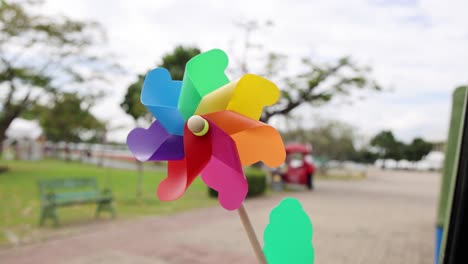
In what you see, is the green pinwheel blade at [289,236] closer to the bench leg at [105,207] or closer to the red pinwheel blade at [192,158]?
the red pinwheel blade at [192,158]

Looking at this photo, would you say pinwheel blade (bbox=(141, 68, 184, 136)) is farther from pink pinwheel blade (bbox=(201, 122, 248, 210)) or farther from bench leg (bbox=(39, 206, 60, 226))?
bench leg (bbox=(39, 206, 60, 226))

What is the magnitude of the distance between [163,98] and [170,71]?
27.3 ft

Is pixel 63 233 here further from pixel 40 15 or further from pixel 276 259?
pixel 40 15

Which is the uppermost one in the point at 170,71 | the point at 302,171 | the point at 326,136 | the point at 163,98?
the point at 170,71

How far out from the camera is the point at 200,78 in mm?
1463

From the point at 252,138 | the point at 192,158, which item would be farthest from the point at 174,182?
the point at 252,138

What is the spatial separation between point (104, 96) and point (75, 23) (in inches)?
97.0

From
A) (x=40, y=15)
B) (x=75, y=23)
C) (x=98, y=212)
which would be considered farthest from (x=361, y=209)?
(x=40, y=15)

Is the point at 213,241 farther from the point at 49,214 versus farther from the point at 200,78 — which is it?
the point at 200,78

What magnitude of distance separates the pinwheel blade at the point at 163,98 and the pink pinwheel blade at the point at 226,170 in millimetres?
170

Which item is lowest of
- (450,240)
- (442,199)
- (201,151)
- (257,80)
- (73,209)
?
(73,209)

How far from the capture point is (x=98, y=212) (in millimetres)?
6949

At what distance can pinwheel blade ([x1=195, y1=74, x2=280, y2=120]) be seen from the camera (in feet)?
4.45

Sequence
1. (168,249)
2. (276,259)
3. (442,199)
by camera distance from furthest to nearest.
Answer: (168,249), (442,199), (276,259)
